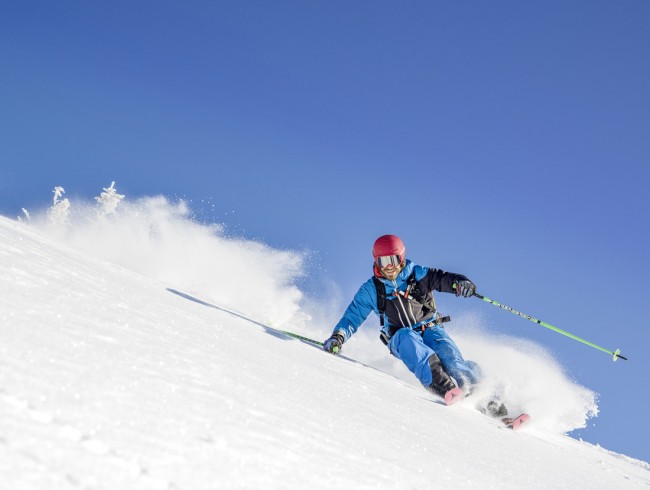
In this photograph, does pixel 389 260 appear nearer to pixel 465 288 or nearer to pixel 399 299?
pixel 399 299

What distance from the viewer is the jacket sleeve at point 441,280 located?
20.8 ft

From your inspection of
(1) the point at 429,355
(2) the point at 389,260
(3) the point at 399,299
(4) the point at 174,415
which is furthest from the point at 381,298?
(4) the point at 174,415

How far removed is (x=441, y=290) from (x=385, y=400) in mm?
3664

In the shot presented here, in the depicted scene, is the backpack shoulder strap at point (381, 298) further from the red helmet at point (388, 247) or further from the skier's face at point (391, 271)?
the red helmet at point (388, 247)

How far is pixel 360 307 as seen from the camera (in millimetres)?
6711

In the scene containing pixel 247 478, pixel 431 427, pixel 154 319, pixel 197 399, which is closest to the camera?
pixel 247 478

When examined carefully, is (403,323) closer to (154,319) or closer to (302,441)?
(154,319)

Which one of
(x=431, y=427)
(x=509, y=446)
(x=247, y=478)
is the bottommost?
(x=247, y=478)

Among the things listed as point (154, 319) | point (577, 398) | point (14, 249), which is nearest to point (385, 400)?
point (154, 319)

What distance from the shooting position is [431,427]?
2.70 m

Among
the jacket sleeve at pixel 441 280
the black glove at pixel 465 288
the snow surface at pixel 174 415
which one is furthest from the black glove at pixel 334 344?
the snow surface at pixel 174 415

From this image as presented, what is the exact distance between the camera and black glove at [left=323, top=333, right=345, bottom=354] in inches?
227

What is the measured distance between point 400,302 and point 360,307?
0.61m

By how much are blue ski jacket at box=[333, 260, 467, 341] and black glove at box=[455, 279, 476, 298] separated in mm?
68
